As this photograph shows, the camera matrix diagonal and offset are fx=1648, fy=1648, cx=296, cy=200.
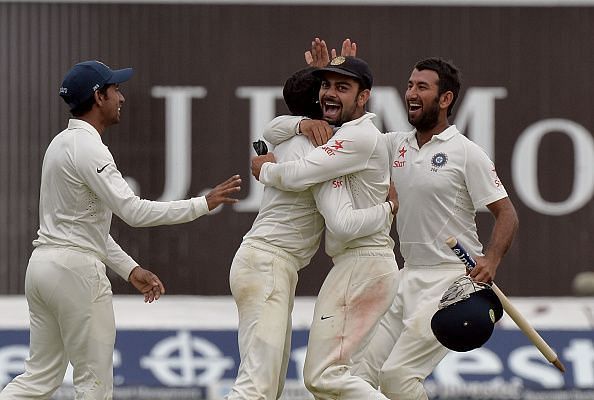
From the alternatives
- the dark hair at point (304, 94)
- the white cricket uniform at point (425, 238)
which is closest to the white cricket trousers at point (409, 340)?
the white cricket uniform at point (425, 238)

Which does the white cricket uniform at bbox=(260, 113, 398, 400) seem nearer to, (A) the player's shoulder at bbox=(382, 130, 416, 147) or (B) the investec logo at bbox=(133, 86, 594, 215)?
(A) the player's shoulder at bbox=(382, 130, 416, 147)

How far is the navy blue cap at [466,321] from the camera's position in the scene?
8367mm

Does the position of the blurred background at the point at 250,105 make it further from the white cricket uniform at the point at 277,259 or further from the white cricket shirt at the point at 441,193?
the white cricket uniform at the point at 277,259

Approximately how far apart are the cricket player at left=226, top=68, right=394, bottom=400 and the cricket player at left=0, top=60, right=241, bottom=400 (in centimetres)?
30

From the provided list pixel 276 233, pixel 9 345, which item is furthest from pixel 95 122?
pixel 9 345

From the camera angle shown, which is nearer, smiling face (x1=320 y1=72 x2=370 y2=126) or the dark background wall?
smiling face (x1=320 y1=72 x2=370 y2=126)

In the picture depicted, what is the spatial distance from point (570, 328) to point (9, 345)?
14.6 feet

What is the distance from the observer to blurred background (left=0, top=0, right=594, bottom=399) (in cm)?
1399

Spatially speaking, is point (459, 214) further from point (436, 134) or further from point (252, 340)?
point (252, 340)

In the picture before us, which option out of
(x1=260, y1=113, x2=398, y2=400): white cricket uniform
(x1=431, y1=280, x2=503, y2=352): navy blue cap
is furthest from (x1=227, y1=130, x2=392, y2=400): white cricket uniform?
(x1=431, y1=280, x2=503, y2=352): navy blue cap

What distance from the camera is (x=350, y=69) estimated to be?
8.45 meters

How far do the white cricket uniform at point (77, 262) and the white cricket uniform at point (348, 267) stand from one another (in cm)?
60

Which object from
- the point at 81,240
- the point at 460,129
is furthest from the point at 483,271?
the point at 460,129

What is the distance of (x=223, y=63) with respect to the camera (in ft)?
46.1
